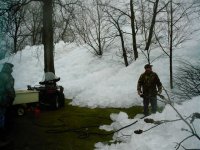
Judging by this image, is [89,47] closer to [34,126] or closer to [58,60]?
[58,60]

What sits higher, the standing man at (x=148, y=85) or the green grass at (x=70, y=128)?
the standing man at (x=148, y=85)

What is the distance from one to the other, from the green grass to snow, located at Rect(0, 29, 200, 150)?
452 mm

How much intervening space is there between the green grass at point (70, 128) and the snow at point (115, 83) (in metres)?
0.45

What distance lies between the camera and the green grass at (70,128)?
28.8ft

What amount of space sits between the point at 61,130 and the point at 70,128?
38cm

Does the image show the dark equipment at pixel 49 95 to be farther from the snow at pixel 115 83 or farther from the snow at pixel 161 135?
the snow at pixel 161 135

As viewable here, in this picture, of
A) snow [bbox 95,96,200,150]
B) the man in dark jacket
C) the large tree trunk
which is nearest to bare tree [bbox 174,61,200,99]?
snow [bbox 95,96,200,150]

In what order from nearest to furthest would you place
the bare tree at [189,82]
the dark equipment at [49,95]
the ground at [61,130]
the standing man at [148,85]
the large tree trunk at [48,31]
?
the bare tree at [189,82], the ground at [61,130], the standing man at [148,85], the dark equipment at [49,95], the large tree trunk at [48,31]

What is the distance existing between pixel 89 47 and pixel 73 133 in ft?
69.1

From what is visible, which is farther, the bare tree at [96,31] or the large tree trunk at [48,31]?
the bare tree at [96,31]

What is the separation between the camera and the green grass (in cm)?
878

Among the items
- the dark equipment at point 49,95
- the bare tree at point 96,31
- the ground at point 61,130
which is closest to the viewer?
the ground at point 61,130

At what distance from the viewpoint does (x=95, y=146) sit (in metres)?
8.62

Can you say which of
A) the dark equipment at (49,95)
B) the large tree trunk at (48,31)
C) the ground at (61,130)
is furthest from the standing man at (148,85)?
the large tree trunk at (48,31)
